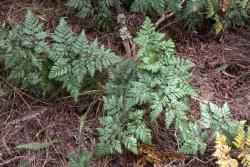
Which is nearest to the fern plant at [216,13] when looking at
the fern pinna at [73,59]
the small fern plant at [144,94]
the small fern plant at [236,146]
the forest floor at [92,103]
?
the forest floor at [92,103]

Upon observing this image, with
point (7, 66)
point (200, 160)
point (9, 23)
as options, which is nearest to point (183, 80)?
point (200, 160)

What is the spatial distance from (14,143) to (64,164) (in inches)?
15.9

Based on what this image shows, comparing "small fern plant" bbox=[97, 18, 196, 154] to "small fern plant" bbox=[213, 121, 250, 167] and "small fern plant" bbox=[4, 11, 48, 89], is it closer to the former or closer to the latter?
"small fern plant" bbox=[213, 121, 250, 167]

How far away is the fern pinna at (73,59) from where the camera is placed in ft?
9.62

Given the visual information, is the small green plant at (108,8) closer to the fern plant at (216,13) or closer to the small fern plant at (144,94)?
the fern plant at (216,13)

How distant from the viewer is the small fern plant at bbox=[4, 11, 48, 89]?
2.96 meters

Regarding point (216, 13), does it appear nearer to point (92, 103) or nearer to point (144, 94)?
point (144, 94)

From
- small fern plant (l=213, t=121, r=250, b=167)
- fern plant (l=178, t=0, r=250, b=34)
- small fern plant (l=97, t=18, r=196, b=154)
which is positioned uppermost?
fern plant (l=178, t=0, r=250, b=34)

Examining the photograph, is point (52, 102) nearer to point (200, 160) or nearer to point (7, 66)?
point (7, 66)

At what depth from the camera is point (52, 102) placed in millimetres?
3168

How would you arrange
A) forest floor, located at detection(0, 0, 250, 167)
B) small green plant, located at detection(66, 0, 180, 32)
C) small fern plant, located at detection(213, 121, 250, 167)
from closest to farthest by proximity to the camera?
small fern plant, located at detection(213, 121, 250, 167)
forest floor, located at detection(0, 0, 250, 167)
small green plant, located at detection(66, 0, 180, 32)

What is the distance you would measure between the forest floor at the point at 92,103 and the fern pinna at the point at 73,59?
0.25 metres

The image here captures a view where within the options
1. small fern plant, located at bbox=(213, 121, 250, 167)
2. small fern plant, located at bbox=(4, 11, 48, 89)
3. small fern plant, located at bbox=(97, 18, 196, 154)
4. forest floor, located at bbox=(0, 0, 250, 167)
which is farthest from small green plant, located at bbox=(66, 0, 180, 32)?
small fern plant, located at bbox=(213, 121, 250, 167)

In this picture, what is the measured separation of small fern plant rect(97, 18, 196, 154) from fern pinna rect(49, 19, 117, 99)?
156mm
